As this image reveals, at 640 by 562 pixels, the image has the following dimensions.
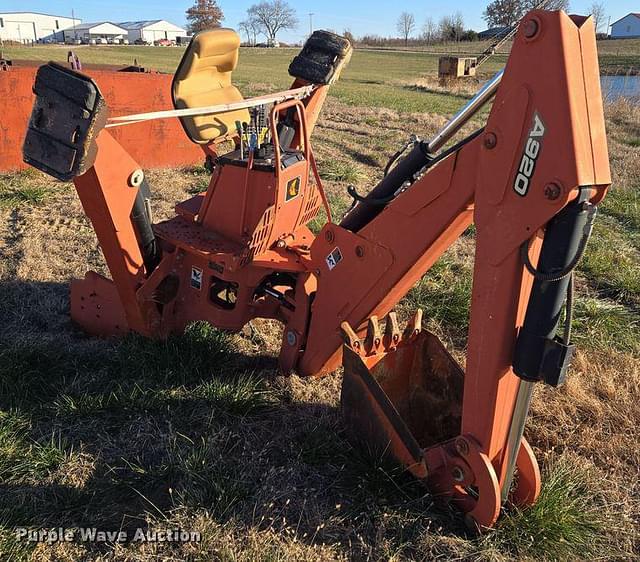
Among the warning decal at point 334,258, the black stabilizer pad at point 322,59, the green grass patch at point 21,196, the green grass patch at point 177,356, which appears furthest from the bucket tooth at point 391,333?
the green grass patch at point 21,196

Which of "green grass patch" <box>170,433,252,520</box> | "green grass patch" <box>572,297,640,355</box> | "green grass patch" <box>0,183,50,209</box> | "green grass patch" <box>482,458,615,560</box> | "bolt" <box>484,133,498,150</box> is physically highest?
"bolt" <box>484,133,498,150</box>

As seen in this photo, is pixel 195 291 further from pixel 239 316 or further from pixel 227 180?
pixel 227 180

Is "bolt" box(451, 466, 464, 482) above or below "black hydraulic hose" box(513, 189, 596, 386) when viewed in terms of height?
below

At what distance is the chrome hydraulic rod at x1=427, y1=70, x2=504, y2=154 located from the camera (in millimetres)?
2309

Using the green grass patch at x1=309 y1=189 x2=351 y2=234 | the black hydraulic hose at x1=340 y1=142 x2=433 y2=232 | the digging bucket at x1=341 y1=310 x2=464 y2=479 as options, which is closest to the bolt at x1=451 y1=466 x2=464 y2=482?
the digging bucket at x1=341 y1=310 x2=464 y2=479

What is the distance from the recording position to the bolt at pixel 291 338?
352 cm

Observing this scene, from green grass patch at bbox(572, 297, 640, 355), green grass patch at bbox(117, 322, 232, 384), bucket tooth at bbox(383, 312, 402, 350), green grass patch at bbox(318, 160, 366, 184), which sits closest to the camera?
bucket tooth at bbox(383, 312, 402, 350)

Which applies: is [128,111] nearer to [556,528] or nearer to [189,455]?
[189,455]

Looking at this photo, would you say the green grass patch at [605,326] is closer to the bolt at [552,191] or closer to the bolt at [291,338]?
the bolt at [291,338]

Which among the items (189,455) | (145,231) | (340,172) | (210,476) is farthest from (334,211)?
(210,476)

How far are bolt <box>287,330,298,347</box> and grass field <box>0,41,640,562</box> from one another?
0.30m

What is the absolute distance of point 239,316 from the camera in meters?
3.65

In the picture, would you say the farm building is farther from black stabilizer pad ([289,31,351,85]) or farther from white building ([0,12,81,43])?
black stabilizer pad ([289,31,351,85])

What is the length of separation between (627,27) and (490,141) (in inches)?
4171
